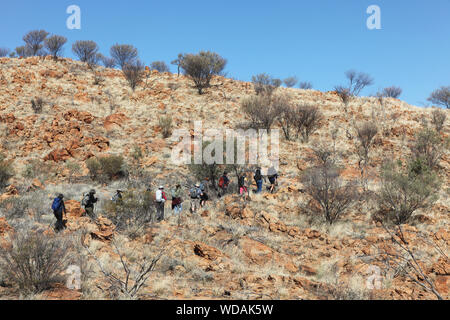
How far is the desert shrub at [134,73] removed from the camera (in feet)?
83.5

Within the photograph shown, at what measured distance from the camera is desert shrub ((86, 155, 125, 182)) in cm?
1420

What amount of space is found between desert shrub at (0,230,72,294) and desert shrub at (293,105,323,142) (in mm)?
17265

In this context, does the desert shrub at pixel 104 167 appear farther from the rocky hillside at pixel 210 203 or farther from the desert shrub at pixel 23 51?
the desert shrub at pixel 23 51

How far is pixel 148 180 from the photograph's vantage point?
14.1 meters

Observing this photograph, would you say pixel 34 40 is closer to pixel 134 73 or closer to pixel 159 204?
pixel 134 73

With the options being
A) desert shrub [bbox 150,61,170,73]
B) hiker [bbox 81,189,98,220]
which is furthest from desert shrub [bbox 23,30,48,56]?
hiker [bbox 81,189,98,220]

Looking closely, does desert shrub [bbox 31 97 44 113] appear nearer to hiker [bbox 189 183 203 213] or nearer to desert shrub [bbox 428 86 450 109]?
hiker [bbox 189 183 203 213]

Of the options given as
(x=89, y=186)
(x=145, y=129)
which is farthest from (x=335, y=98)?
(x=89, y=186)

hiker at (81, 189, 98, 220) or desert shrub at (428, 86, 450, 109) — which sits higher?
desert shrub at (428, 86, 450, 109)

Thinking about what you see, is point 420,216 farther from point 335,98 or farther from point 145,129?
point 335,98

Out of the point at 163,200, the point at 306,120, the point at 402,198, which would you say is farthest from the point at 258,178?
the point at 306,120

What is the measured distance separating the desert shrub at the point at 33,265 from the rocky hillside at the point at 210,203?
0.20 meters

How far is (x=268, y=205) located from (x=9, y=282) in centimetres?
784

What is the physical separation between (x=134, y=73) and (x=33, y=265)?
960 inches
